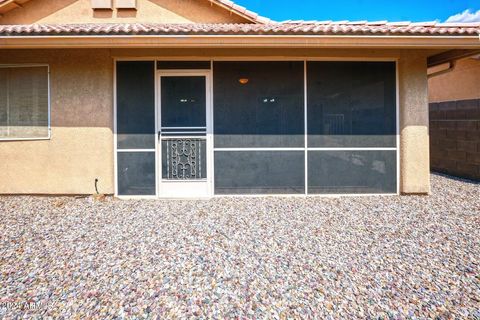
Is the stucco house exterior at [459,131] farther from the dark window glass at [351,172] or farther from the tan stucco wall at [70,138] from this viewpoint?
the tan stucco wall at [70,138]

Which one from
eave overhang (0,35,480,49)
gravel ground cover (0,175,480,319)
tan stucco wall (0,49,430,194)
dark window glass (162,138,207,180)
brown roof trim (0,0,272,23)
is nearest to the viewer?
gravel ground cover (0,175,480,319)

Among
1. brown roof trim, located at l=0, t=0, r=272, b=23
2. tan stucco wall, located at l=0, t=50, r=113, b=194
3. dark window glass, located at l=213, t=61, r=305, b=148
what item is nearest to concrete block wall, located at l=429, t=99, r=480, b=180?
dark window glass, located at l=213, t=61, r=305, b=148

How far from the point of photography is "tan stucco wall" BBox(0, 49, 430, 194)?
22.4ft

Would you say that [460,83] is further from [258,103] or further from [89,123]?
[89,123]

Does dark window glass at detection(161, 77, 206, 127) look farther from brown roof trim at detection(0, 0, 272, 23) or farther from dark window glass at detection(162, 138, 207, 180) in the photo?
brown roof trim at detection(0, 0, 272, 23)

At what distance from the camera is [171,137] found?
6.90 m

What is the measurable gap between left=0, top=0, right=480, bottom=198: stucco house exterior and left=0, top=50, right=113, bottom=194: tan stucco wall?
0.02m

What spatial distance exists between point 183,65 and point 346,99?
358 cm

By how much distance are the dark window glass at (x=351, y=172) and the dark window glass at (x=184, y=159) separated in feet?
7.70

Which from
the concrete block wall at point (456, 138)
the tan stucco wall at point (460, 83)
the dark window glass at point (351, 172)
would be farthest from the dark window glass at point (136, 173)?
the tan stucco wall at point (460, 83)

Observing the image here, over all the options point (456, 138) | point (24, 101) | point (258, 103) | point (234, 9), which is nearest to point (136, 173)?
point (24, 101)

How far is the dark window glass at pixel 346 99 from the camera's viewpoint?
6934 mm

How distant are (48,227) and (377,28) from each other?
6587mm

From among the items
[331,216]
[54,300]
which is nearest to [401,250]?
[331,216]
